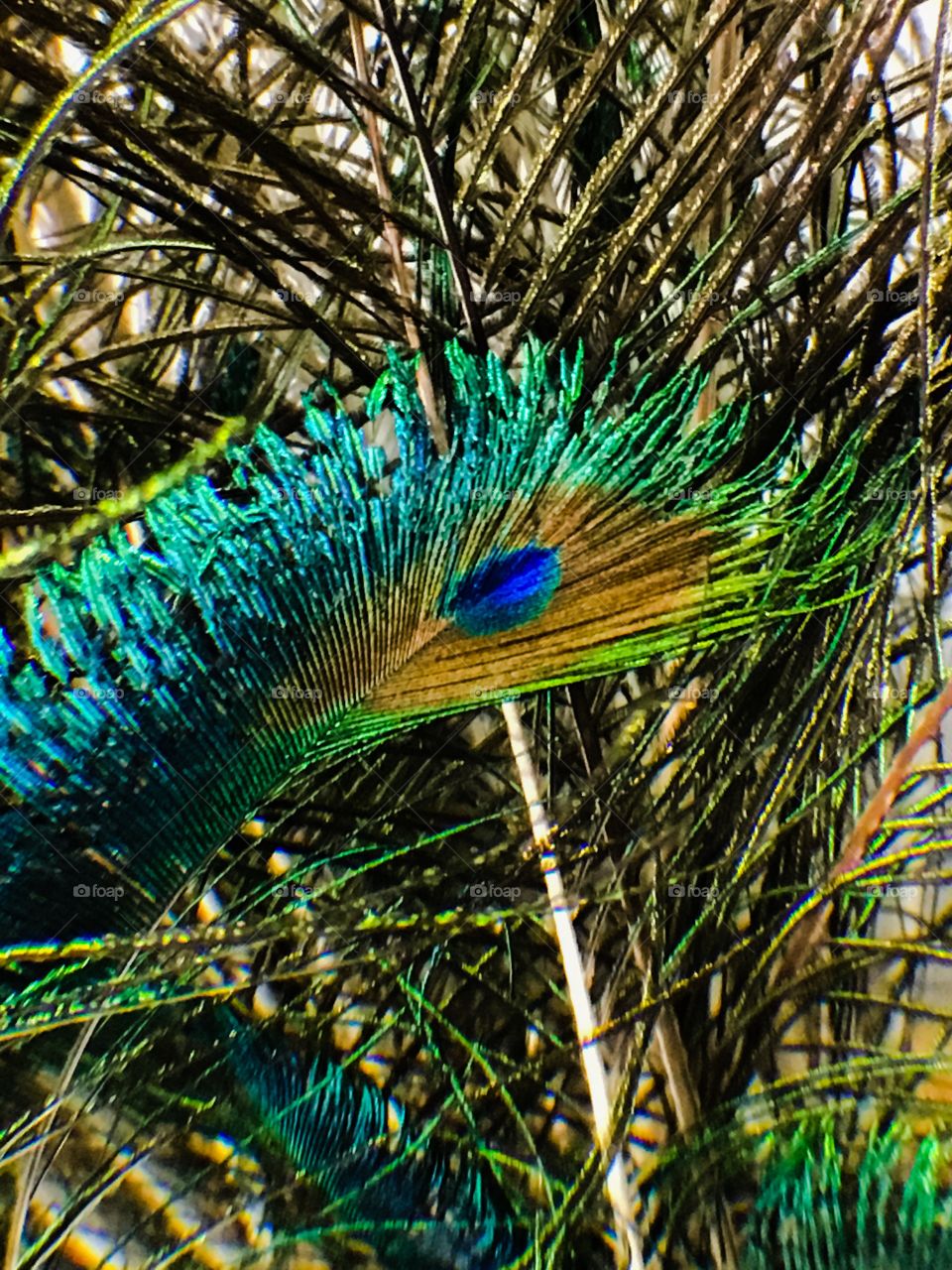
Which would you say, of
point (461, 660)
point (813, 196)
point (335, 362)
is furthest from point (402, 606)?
point (813, 196)

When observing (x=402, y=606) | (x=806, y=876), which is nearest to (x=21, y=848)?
(x=402, y=606)

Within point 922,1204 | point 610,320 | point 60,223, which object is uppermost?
point 60,223

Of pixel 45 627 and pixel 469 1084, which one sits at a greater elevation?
pixel 45 627

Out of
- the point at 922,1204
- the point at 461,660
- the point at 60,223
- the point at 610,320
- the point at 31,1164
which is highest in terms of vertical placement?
the point at 60,223

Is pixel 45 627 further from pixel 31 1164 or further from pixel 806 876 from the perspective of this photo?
pixel 806 876

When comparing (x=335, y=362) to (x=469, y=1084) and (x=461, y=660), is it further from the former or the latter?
(x=469, y=1084)

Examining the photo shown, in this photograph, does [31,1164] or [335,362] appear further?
[335,362]
